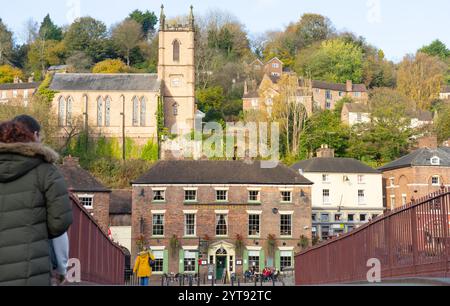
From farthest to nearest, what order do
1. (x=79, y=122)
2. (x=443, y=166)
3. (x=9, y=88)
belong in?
(x=9, y=88)
(x=79, y=122)
(x=443, y=166)

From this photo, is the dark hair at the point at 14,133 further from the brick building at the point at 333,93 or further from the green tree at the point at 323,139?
the brick building at the point at 333,93

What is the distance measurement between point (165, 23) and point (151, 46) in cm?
3969

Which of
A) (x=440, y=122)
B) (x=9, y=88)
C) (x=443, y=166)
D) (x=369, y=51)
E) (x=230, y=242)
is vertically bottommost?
(x=230, y=242)

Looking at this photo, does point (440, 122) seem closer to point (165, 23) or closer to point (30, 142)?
point (165, 23)

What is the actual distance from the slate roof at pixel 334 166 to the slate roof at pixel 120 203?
1521 cm

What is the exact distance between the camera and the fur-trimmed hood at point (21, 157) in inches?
281

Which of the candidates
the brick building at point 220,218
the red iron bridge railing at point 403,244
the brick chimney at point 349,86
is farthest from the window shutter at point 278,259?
the brick chimney at point 349,86

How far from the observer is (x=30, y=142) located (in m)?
7.30

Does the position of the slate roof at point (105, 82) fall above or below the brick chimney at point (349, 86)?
below

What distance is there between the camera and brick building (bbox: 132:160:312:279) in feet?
172

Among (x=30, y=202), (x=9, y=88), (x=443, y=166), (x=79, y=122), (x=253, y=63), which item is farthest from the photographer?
(x=253, y=63)

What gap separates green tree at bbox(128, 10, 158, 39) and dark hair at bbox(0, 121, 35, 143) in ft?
449

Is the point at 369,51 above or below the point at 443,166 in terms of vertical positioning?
above

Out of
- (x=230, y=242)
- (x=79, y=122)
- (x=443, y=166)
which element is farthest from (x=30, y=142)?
(x=79, y=122)
